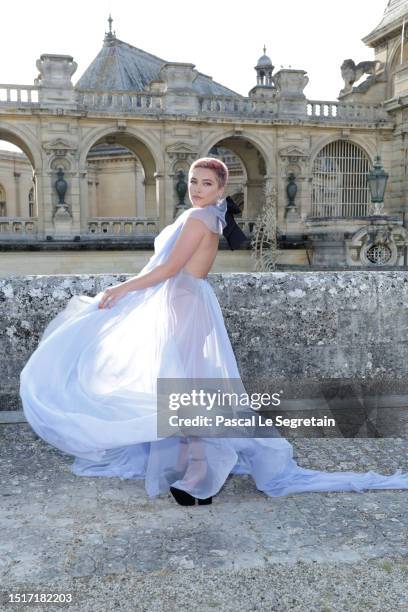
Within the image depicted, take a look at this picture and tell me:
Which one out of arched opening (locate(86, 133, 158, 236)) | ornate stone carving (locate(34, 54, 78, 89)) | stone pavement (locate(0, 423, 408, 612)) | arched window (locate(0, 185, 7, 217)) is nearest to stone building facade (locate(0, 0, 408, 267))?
ornate stone carving (locate(34, 54, 78, 89))

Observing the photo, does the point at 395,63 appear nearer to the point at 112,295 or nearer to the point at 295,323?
the point at 295,323

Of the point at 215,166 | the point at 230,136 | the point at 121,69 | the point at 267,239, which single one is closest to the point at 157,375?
the point at 215,166

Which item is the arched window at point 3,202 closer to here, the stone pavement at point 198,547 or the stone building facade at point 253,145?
the stone building facade at point 253,145

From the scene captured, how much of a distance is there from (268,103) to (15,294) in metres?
18.3

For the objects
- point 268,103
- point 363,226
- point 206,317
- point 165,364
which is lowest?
point 165,364

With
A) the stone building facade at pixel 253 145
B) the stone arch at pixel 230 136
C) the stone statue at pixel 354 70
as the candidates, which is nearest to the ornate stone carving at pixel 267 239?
the stone building facade at pixel 253 145

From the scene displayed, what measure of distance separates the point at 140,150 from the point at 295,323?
1855 centimetres

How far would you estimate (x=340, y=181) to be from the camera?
22.7 m

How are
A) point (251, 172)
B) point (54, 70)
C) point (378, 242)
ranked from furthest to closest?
point (251, 172) < point (54, 70) < point (378, 242)

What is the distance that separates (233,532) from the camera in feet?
8.96

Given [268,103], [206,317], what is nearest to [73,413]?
[206,317]

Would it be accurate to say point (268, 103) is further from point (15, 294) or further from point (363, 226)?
point (15, 294)

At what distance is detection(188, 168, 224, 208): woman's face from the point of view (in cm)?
326

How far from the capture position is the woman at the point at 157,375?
10.5 feet
